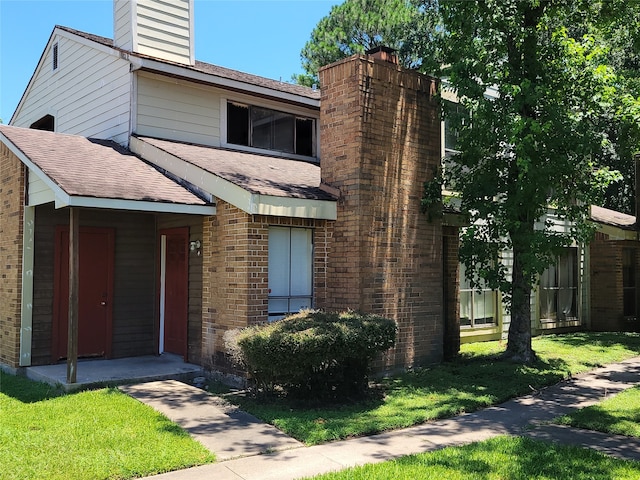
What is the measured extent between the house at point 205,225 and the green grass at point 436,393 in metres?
0.77

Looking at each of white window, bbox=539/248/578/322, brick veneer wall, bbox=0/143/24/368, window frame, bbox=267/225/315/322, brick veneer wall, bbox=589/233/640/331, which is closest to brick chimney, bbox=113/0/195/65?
brick veneer wall, bbox=0/143/24/368

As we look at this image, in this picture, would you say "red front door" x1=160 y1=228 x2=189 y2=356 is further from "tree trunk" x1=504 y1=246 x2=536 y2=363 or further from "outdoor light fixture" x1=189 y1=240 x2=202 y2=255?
"tree trunk" x1=504 y1=246 x2=536 y2=363

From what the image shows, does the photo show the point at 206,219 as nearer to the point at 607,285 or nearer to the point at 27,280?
the point at 27,280

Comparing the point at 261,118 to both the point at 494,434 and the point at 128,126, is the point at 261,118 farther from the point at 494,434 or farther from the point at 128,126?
the point at 494,434

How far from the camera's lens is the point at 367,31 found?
1102 inches

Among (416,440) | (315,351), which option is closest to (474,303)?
(315,351)

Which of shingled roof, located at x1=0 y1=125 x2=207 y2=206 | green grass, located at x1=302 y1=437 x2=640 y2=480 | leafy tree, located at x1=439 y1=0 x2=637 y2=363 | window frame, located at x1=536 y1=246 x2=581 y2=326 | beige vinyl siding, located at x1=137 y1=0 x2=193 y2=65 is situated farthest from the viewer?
window frame, located at x1=536 y1=246 x2=581 y2=326

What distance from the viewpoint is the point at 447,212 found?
432 inches

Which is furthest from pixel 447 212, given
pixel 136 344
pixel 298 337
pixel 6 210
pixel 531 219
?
pixel 6 210

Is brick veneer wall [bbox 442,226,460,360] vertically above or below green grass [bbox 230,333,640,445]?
above

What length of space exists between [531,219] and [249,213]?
4870 millimetres

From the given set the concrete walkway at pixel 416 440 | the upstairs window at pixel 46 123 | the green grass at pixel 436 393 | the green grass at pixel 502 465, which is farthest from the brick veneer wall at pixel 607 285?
the upstairs window at pixel 46 123

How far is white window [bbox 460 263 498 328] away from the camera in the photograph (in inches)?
521

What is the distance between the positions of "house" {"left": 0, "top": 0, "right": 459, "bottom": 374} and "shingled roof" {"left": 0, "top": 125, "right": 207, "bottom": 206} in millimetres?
39
